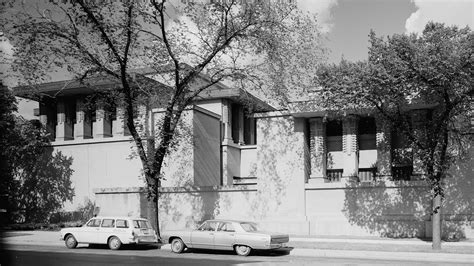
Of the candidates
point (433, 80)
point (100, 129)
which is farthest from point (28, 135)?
point (433, 80)

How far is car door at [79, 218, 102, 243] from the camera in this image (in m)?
22.3

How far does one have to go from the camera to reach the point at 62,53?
23547mm

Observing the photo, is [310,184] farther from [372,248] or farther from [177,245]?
[177,245]

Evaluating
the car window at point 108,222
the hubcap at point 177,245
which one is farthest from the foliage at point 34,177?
the hubcap at point 177,245

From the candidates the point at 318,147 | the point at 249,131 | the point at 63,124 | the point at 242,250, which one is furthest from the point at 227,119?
the point at 242,250

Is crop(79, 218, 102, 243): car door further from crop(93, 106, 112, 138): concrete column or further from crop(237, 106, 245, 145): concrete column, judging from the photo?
crop(237, 106, 245, 145): concrete column

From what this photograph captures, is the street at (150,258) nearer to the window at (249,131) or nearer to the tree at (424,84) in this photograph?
the tree at (424,84)

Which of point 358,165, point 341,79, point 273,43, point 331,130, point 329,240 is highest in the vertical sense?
point 273,43

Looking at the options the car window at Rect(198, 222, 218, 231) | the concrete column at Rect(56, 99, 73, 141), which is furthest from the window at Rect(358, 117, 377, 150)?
the concrete column at Rect(56, 99, 73, 141)

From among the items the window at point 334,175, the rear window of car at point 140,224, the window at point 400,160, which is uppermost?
the window at point 400,160

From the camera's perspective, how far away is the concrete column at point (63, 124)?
40.4 meters

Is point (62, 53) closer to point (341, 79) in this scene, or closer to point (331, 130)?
point (341, 79)

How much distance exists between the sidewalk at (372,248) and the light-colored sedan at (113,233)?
51.1 inches

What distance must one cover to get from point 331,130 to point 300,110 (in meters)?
3.01
